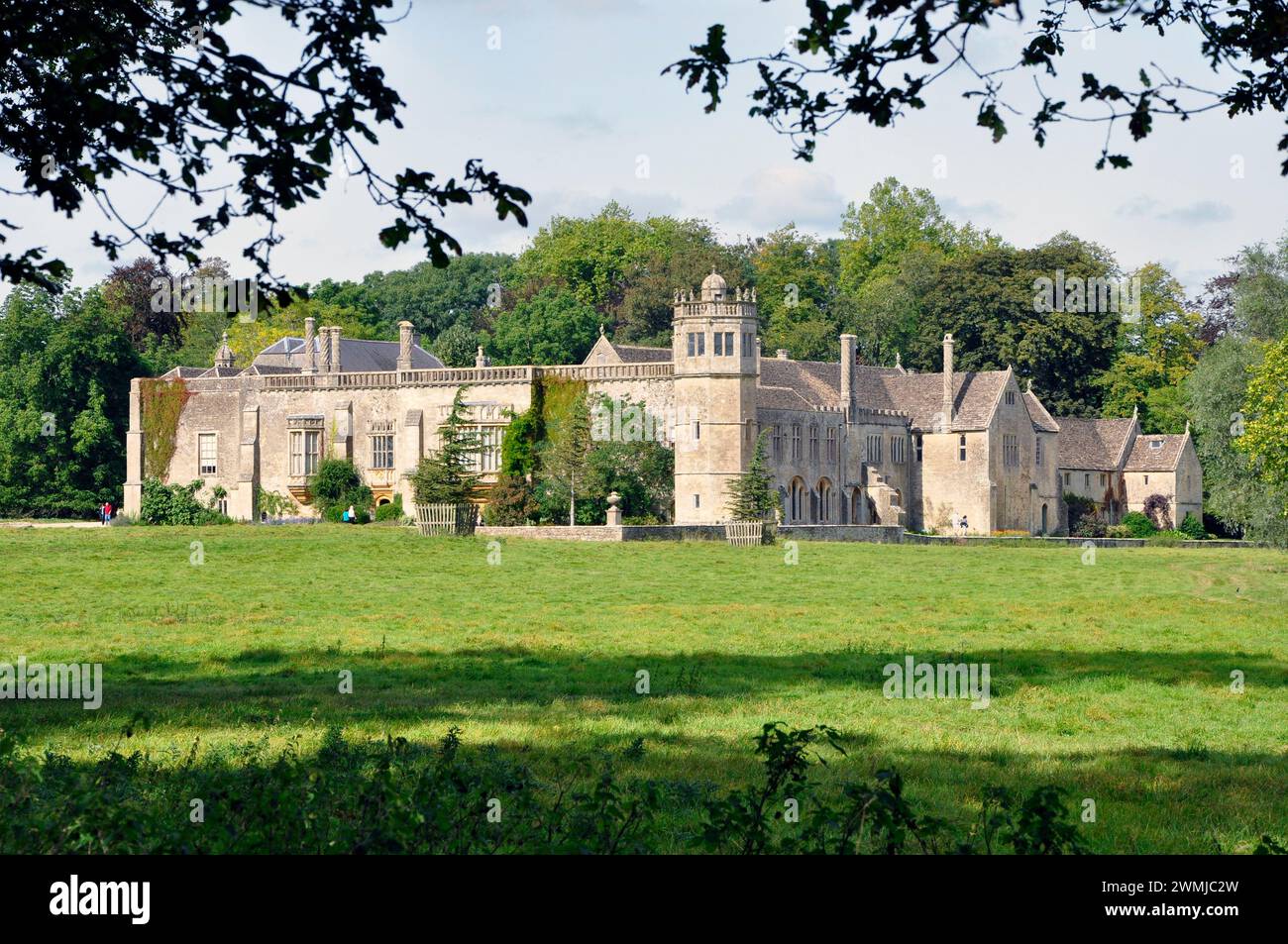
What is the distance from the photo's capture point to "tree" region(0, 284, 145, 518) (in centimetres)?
6894

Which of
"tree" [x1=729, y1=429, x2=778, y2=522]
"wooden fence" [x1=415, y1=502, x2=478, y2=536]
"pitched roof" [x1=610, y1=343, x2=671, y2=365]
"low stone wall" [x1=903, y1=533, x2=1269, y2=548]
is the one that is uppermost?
"pitched roof" [x1=610, y1=343, x2=671, y2=365]

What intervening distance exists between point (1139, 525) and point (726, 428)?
30479 millimetres

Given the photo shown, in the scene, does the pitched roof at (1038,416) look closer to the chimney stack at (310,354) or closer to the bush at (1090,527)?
the bush at (1090,527)

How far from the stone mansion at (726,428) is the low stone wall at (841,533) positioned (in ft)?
10.6

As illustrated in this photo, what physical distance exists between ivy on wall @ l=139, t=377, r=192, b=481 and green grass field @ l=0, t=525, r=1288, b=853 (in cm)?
2863

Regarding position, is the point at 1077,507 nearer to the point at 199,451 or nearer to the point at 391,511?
the point at 391,511

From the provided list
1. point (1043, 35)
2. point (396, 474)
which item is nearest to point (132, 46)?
point (1043, 35)

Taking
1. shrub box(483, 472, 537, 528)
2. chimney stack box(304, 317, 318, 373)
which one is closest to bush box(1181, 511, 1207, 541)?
shrub box(483, 472, 537, 528)

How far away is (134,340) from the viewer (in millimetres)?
104062

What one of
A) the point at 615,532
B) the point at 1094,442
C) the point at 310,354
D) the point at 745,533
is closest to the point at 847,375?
the point at 745,533

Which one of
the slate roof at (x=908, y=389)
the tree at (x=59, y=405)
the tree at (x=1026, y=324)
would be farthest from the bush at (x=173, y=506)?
the tree at (x=1026, y=324)

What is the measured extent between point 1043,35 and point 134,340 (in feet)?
329

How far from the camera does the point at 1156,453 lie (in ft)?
270

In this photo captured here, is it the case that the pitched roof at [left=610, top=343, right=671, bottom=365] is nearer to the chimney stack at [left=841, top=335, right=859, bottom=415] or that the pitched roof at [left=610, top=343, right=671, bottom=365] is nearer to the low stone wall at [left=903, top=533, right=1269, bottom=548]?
the chimney stack at [left=841, top=335, right=859, bottom=415]
